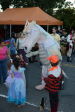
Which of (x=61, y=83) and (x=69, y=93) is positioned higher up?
(x=61, y=83)

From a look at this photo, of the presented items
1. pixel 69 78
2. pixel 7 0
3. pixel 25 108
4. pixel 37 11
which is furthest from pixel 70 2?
pixel 25 108

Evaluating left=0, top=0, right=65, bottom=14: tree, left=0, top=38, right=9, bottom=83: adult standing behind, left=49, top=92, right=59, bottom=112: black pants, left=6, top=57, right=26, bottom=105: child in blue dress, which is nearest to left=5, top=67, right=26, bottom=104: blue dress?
left=6, top=57, right=26, bottom=105: child in blue dress

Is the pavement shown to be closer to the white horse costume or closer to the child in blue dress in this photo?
the child in blue dress

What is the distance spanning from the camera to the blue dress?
742cm

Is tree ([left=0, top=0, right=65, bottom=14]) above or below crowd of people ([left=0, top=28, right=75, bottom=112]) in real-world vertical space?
below

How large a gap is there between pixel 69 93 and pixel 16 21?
10.8 meters

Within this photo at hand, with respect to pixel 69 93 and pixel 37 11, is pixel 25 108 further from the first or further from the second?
pixel 37 11

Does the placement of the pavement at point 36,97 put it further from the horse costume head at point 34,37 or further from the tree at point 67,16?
the tree at point 67,16

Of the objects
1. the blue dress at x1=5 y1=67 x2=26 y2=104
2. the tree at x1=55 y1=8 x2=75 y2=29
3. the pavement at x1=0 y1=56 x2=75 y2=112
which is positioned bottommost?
the tree at x1=55 y1=8 x2=75 y2=29

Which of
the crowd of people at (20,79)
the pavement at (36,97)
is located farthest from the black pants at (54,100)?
the pavement at (36,97)

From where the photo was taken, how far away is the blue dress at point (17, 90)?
742 centimetres

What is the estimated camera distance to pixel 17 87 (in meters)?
7.46

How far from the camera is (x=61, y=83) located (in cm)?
643

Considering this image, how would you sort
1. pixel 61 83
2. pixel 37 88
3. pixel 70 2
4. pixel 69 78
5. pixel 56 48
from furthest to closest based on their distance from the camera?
pixel 70 2
pixel 69 78
pixel 37 88
pixel 56 48
pixel 61 83
